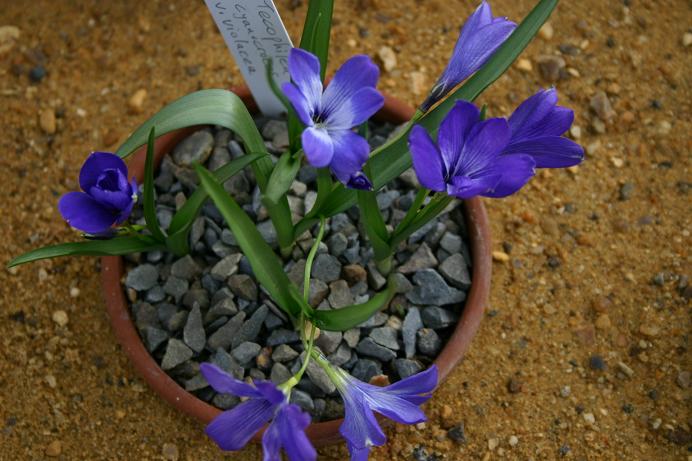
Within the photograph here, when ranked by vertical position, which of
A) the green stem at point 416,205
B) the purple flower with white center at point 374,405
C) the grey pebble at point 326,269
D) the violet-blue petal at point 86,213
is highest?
the green stem at point 416,205

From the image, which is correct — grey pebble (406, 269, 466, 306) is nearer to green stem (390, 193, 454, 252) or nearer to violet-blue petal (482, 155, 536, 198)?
green stem (390, 193, 454, 252)

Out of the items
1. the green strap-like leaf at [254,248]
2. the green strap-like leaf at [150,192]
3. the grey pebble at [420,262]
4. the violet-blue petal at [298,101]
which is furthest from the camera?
the grey pebble at [420,262]

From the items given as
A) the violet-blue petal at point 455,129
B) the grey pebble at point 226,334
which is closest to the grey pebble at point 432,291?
the grey pebble at point 226,334

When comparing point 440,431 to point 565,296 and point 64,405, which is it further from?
point 64,405

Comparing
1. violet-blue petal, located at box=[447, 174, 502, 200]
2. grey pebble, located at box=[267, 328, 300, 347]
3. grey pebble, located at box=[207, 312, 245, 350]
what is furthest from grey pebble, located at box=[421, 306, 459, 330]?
violet-blue petal, located at box=[447, 174, 502, 200]

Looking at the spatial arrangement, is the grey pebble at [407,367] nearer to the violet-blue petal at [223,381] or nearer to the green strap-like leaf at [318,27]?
the violet-blue petal at [223,381]

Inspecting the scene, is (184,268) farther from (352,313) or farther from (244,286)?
(352,313)
